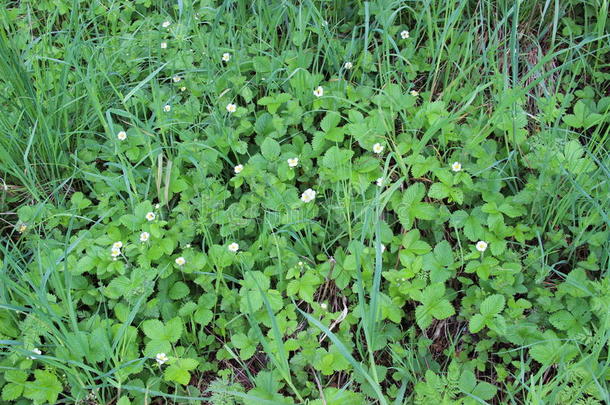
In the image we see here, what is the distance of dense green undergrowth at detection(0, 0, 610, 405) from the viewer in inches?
78.0

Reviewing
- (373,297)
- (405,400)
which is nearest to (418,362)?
(405,400)

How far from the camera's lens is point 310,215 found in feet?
7.63

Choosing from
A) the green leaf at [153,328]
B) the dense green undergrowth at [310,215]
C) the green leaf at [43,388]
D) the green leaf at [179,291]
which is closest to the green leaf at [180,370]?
the dense green undergrowth at [310,215]

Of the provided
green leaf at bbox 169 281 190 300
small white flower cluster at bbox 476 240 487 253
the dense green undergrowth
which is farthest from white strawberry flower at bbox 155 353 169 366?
small white flower cluster at bbox 476 240 487 253

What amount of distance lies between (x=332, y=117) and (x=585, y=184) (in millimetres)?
1081

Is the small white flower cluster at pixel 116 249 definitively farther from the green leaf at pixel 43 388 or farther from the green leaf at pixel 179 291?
the green leaf at pixel 43 388

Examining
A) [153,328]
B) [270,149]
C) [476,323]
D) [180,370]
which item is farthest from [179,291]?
[476,323]

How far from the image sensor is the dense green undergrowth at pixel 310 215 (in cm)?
198

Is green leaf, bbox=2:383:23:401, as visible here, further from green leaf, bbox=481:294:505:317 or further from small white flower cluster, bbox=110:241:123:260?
green leaf, bbox=481:294:505:317

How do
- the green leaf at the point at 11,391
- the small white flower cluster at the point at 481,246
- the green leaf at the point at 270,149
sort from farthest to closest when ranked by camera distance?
the green leaf at the point at 270,149 → the small white flower cluster at the point at 481,246 → the green leaf at the point at 11,391

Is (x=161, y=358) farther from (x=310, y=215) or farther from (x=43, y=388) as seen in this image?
(x=310, y=215)

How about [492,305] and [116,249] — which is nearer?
[492,305]

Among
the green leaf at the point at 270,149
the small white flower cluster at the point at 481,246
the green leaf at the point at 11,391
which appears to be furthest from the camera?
the green leaf at the point at 270,149

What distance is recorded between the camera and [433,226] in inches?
90.5
